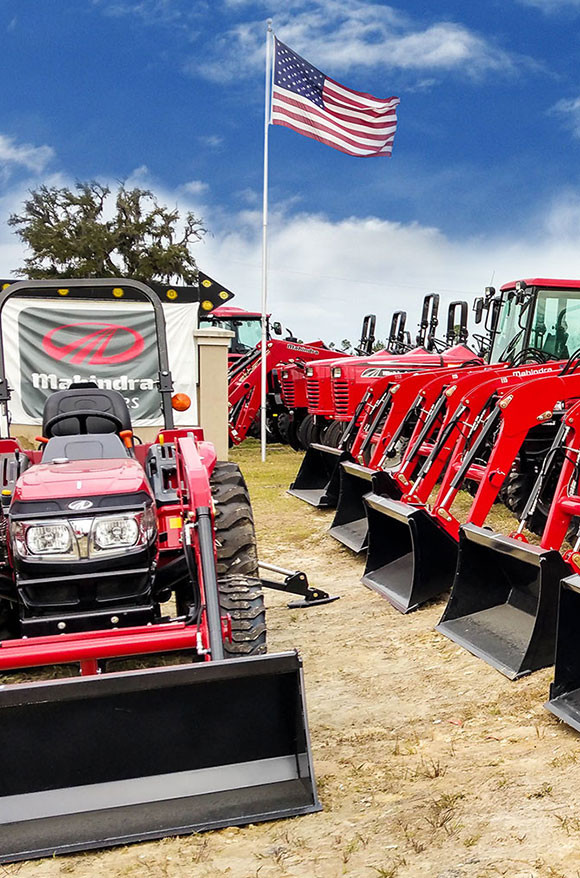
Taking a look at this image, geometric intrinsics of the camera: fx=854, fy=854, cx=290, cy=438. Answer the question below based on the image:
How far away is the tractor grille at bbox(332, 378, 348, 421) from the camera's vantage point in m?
10.7

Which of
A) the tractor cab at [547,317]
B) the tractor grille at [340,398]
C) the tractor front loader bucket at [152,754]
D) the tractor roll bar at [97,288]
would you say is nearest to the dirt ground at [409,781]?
the tractor front loader bucket at [152,754]

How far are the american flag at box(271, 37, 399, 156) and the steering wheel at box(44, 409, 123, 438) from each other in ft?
29.0

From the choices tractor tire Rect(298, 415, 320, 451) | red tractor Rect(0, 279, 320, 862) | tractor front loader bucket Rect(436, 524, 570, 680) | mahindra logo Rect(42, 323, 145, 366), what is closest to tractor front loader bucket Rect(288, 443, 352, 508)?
mahindra logo Rect(42, 323, 145, 366)

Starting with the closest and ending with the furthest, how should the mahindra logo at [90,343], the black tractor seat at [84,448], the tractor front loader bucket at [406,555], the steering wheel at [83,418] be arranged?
the black tractor seat at [84,448] → the steering wheel at [83,418] → the tractor front loader bucket at [406,555] → the mahindra logo at [90,343]

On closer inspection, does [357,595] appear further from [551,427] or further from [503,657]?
[551,427]

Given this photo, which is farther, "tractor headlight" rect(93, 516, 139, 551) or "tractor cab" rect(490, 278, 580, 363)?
"tractor cab" rect(490, 278, 580, 363)

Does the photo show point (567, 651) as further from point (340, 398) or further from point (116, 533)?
point (340, 398)

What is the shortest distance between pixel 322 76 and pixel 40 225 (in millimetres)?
24046

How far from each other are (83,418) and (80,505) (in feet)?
3.08

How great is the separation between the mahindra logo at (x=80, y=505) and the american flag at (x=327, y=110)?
9.77 m

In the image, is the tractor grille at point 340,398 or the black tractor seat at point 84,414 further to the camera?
the tractor grille at point 340,398

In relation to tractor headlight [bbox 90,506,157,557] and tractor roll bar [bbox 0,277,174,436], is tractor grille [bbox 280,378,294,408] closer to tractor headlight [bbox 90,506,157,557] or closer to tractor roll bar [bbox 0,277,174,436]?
tractor roll bar [bbox 0,277,174,436]

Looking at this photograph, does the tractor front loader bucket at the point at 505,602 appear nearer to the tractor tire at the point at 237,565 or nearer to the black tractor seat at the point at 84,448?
the tractor tire at the point at 237,565

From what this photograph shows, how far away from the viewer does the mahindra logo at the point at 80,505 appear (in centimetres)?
322
